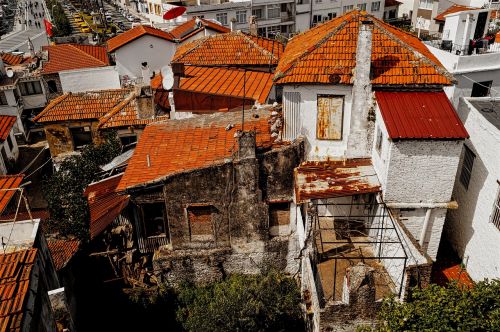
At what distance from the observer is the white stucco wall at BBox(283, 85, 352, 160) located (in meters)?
17.7

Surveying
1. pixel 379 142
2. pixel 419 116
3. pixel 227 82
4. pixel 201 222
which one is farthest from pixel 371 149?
pixel 227 82

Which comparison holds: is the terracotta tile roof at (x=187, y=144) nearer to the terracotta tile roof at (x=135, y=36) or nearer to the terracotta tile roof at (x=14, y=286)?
the terracotta tile roof at (x=14, y=286)

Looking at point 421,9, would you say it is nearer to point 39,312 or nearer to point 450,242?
point 450,242

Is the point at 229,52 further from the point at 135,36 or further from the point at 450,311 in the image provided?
the point at 450,311

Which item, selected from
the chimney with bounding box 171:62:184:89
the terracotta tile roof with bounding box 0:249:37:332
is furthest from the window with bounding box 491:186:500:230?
the chimney with bounding box 171:62:184:89

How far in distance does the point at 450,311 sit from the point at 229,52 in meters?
22.0

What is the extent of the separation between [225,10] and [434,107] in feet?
158

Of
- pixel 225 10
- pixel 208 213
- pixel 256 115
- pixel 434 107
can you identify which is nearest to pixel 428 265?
pixel 434 107

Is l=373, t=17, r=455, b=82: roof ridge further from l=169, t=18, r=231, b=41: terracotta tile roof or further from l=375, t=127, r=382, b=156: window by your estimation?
l=169, t=18, r=231, b=41: terracotta tile roof

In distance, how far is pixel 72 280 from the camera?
20281 millimetres

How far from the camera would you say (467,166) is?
17766 millimetres

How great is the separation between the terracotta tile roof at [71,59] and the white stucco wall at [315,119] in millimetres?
30902

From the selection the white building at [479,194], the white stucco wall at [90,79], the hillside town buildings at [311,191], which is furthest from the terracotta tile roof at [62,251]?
the white stucco wall at [90,79]

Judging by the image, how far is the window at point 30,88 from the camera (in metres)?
42.5
